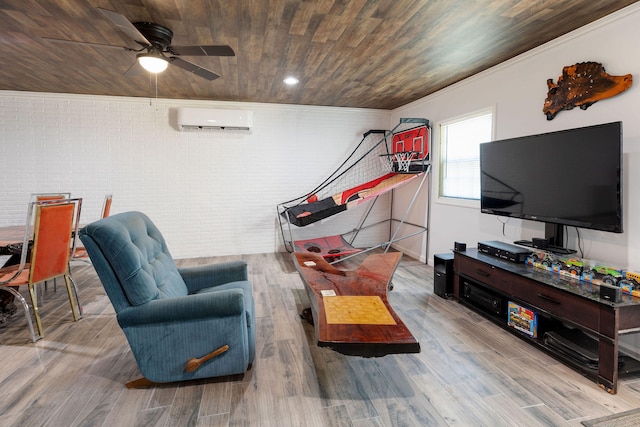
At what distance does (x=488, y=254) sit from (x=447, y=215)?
1.37 m

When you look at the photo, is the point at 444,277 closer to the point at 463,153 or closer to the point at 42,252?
the point at 463,153

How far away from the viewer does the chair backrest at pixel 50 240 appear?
8.26 feet

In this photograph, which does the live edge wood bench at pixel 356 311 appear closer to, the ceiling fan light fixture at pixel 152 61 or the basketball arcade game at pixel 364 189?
the basketball arcade game at pixel 364 189

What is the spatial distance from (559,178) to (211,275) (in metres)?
2.86

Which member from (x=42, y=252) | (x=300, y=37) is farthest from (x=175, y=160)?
(x=300, y=37)

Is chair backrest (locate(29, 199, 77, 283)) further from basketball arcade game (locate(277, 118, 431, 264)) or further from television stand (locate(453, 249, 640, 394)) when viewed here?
television stand (locate(453, 249, 640, 394))

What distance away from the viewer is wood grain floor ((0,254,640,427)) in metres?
1.73

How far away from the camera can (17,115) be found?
467 cm

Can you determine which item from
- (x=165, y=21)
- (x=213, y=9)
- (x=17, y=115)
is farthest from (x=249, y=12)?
(x=17, y=115)

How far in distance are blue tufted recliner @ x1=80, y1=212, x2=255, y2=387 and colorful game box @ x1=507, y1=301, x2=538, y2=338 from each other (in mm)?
2088

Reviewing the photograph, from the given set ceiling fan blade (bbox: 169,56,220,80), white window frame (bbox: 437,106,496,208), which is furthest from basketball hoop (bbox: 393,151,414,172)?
ceiling fan blade (bbox: 169,56,220,80)

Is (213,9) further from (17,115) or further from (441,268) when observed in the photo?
(17,115)

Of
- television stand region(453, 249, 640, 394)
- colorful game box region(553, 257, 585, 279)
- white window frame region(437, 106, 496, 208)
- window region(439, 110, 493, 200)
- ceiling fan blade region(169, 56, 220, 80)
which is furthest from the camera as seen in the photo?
window region(439, 110, 493, 200)

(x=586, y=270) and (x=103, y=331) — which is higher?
(x=586, y=270)
